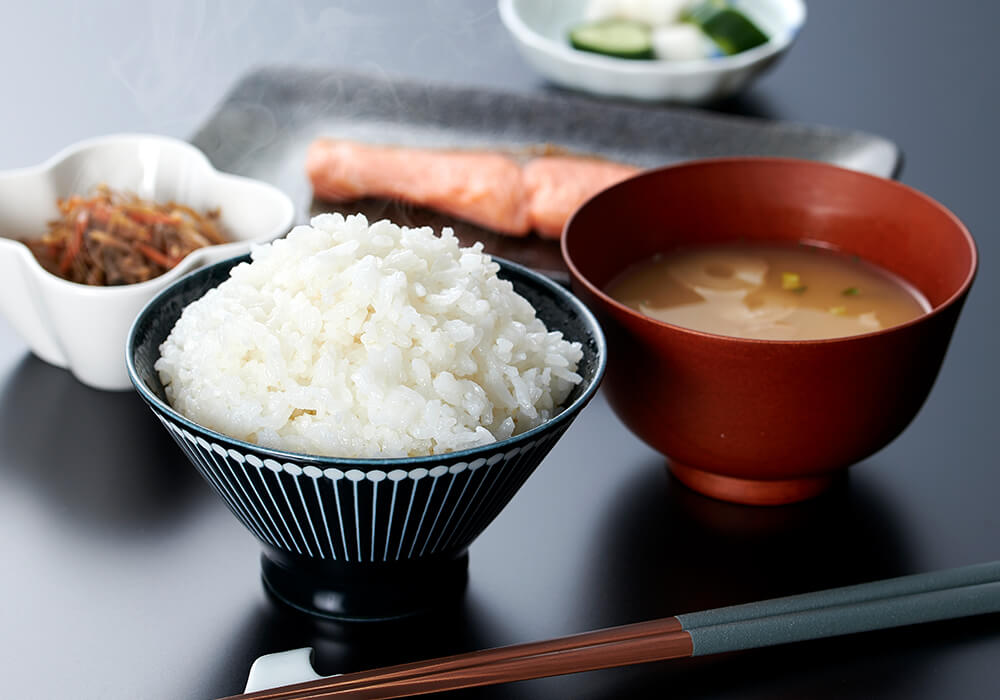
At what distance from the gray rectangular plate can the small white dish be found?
10 centimetres

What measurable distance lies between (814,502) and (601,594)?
0.34 metres

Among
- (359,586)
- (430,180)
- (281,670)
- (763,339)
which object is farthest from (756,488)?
(430,180)

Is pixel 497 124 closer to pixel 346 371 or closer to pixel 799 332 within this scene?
pixel 799 332

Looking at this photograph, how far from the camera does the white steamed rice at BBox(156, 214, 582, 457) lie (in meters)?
1.10

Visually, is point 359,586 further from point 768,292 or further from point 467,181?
point 467,181

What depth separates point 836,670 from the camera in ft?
4.02

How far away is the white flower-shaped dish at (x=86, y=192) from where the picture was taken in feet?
5.07

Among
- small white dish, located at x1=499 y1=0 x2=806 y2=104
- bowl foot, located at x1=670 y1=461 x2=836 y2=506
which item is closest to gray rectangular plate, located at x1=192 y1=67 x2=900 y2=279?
small white dish, located at x1=499 y1=0 x2=806 y2=104

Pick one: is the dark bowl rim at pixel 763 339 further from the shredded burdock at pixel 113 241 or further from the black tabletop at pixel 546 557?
the shredded burdock at pixel 113 241

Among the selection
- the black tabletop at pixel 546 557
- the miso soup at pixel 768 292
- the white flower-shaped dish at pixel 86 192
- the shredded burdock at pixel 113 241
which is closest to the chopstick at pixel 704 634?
the black tabletop at pixel 546 557

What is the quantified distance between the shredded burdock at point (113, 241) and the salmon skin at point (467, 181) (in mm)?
397

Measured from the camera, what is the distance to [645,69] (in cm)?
252

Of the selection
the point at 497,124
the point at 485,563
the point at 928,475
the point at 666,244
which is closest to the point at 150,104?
the point at 497,124

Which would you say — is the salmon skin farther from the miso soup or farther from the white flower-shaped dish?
the miso soup
